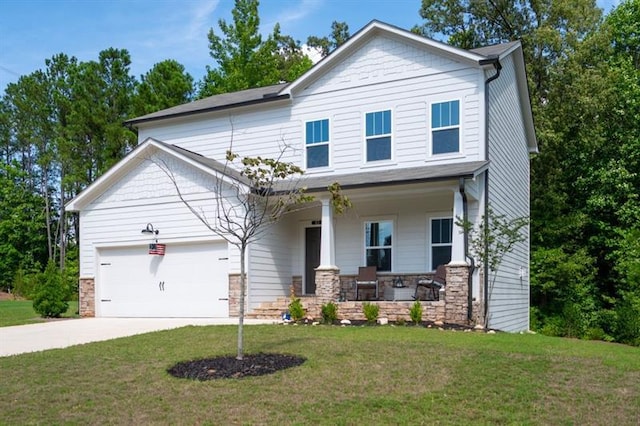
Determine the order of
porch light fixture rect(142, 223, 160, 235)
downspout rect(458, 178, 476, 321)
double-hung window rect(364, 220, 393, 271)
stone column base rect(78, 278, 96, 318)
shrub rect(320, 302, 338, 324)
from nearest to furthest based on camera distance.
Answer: downspout rect(458, 178, 476, 321)
shrub rect(320, 302, 338, 324)
double-hung window rect(364, 220, 393, 271)
porch light fixture rect(142, 223, 160, 235)
stone column base rect(78, 278, 96, 318)

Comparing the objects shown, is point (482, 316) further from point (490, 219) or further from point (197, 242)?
point (197, 242)

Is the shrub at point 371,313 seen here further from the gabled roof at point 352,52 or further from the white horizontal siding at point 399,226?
the gabled roof at point 352,52

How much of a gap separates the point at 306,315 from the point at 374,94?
6069mm

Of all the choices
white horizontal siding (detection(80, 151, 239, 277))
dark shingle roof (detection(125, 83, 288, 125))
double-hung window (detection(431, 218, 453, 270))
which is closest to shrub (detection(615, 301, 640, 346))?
double-hung window (detection(431, 218, 453, 270))

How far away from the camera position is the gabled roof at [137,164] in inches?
605

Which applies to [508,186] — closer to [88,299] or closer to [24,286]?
[88,299]

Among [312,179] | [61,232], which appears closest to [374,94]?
[312,179]

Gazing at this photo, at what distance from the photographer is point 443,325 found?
1238cm

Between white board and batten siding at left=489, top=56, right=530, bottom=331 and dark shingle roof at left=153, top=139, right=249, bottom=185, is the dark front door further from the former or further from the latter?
white board and batten siding at left=489, top=56, right=530, bottom=331

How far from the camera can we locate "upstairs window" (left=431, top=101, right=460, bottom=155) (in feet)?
48.1

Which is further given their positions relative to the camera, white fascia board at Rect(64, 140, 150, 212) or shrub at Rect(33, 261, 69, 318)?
white fascia board at Rect(64, 140, 150, 212)

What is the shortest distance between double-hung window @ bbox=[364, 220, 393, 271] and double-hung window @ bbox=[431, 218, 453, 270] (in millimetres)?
1163

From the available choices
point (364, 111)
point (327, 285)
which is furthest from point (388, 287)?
point (364, 111)

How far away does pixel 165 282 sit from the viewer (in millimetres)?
16062
